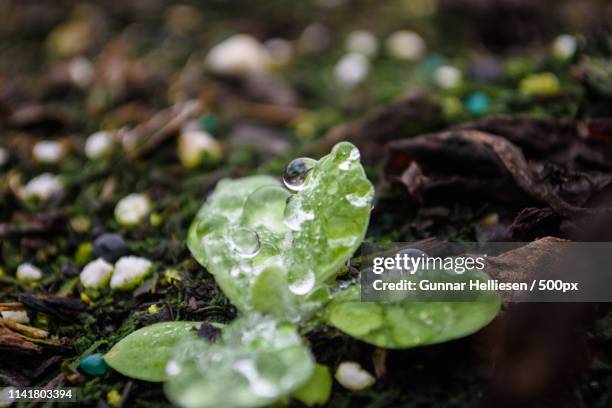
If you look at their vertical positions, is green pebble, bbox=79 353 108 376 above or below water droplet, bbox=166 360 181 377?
below

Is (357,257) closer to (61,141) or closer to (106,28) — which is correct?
(61,141)

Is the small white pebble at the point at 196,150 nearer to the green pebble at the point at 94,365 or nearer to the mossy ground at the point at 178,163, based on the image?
the mossy ground at the point at 178,163

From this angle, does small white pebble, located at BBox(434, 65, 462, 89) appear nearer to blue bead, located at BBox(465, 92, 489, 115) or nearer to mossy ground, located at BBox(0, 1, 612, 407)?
mossy ground, located at BBox(0, 1, 612, 407)

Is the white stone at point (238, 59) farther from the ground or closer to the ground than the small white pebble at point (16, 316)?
farther from the ground

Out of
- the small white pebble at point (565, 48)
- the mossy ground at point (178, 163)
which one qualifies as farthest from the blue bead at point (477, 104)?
the small white pebble at point (565, 48)

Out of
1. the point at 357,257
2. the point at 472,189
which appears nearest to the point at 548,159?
the point at 472,189

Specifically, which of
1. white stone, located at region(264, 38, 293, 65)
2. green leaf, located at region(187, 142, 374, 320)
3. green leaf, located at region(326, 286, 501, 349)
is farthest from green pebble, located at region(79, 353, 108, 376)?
white stone, located at region(264, 38, 293, 65)

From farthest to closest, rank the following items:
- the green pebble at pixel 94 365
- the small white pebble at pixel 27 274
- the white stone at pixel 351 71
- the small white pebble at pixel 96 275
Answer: the white stone at pixel 351 71, the small white pebble at pixel 27 274, the small white pebble at pixel 96 275, the green pebble at pixel 94 365

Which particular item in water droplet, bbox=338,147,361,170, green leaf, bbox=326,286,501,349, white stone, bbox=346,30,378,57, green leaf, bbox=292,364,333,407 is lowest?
green leaf, bbox=292,364,333,407
